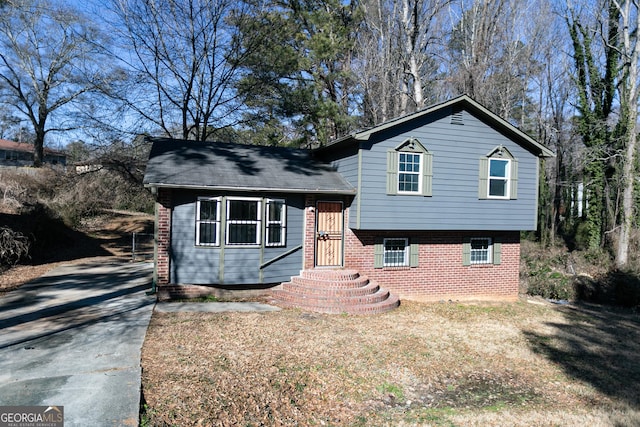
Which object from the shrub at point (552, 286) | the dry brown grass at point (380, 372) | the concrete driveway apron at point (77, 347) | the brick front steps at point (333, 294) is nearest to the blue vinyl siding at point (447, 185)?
the brick front steps at point (333, 294)

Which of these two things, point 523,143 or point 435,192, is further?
point 523,143

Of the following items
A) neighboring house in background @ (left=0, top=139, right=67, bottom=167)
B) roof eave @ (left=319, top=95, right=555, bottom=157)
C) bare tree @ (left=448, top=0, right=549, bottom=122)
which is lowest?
roof eave @ (left=319, top=95, right=555, bottom=157)

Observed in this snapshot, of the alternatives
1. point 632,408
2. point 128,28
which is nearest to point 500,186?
point 632,408

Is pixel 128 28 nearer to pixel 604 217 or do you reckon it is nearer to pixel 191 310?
pixel 191 310

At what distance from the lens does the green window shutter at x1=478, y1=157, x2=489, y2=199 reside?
12.9 metres

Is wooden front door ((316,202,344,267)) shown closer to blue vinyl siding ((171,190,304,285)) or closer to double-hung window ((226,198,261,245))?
blue vinyl siding ((171,190,304,285))

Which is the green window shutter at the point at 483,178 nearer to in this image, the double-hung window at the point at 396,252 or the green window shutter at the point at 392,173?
the double-hung window at the point at 396,252

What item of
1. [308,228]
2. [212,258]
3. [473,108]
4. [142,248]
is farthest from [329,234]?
[142,248]

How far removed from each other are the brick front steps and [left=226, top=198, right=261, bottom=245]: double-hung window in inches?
64.3

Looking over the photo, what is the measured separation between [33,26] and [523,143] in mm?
30604

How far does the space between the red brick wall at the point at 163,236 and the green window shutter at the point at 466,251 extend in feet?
29.2

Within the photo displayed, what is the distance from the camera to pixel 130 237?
23.2 meters

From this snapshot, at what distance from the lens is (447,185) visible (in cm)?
1253
